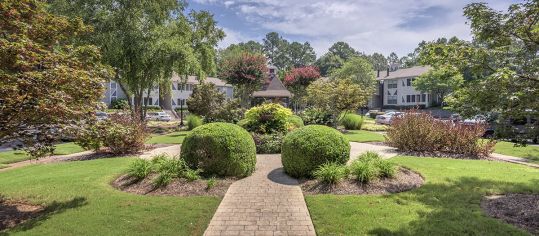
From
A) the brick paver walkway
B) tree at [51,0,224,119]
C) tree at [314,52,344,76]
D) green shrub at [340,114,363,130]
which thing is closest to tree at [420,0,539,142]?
the brick paver walkway

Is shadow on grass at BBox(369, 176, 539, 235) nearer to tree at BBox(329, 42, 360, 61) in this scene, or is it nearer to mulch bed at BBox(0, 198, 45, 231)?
mulch bed at BBox(0, 198, 45, 231)

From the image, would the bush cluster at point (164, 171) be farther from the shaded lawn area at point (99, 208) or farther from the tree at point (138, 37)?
the tree at point (138, 37)

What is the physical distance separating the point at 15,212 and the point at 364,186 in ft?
21.0

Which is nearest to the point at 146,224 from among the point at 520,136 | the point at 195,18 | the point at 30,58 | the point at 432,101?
the point at 30,58

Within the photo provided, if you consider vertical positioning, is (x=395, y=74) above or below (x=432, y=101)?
above

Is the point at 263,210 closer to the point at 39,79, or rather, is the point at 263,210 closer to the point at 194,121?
the point at 39,79

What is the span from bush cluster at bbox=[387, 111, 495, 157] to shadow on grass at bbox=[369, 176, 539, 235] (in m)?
4.25

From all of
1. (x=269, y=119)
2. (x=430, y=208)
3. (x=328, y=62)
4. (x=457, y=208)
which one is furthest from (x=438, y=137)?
(x=328, y=62)

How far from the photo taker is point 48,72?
5.71 metres

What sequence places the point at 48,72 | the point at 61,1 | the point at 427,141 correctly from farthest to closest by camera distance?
the point at 61,1 < the point at 427,141 < the point at 48,72

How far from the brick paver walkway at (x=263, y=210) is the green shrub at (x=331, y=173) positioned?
54 centimetres

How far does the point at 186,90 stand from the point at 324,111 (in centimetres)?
4051

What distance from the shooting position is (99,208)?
21.0 feet

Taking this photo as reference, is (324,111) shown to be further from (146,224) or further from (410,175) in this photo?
(146,224)
